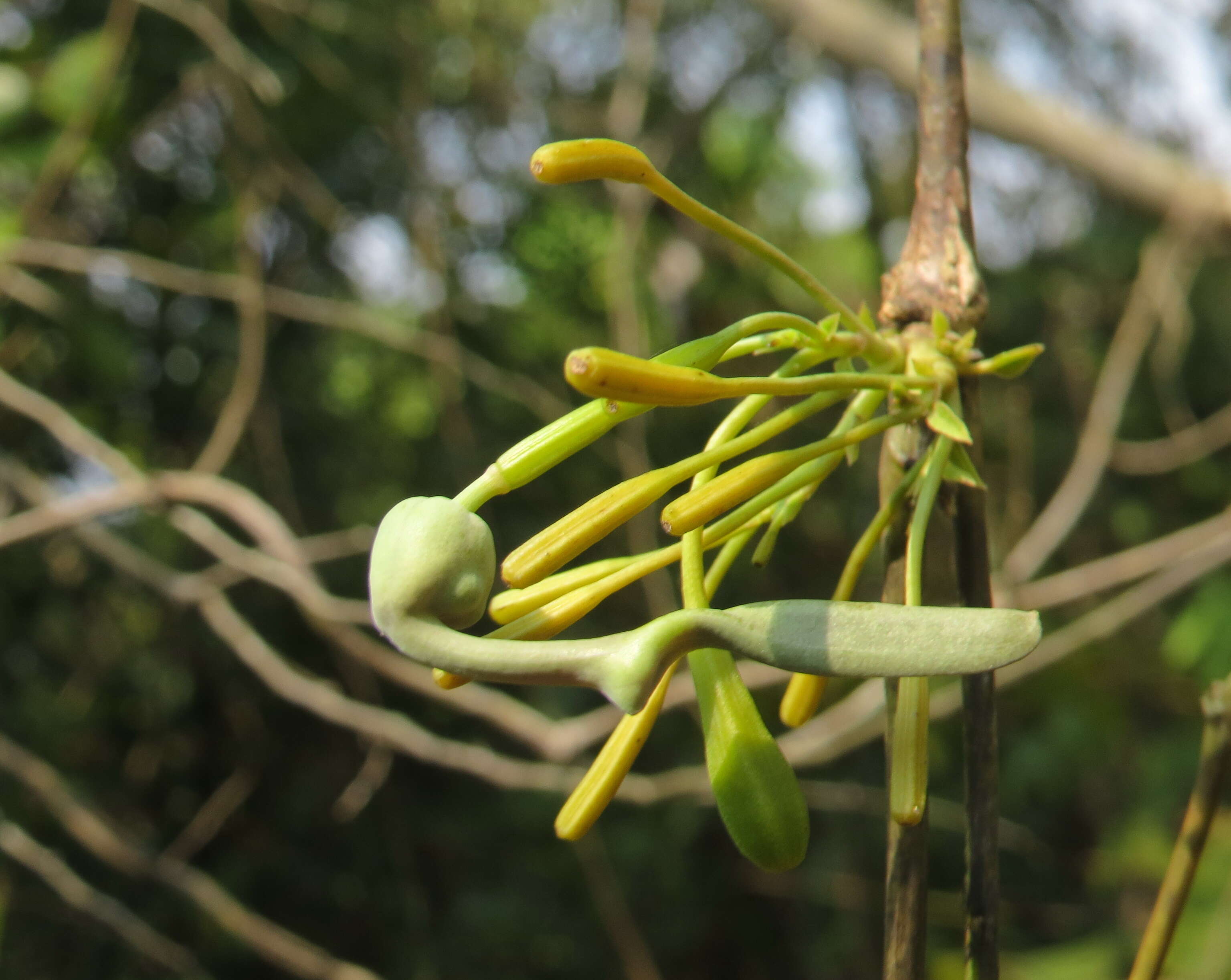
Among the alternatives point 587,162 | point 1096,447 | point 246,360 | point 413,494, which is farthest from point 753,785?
point 413,494

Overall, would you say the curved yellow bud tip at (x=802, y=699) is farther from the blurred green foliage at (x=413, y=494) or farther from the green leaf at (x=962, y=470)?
the blurred green foliage at (x=413, y=494)

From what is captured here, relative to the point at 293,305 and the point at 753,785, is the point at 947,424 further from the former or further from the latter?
the point at 293,305

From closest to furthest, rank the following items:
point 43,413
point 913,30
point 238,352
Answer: point 43,413, point 238,352, point 913,30

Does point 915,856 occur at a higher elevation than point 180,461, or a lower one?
lower

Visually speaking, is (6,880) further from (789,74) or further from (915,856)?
(789,74)

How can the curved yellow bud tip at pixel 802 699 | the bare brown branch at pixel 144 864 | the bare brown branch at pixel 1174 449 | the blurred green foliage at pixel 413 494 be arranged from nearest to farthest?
1. the curved yellow bud tip at pixel 802 699
2. the bare brown branch at pixel 144 864
3. the bare brown branch at pixel 1174 449
4. the blurred green foliage at pixel 413 494

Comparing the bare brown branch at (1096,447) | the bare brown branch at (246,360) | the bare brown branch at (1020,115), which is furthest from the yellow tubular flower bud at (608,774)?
the bare brown branch at (1020,115)

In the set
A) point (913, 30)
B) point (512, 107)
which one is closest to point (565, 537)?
point (512, 107)
